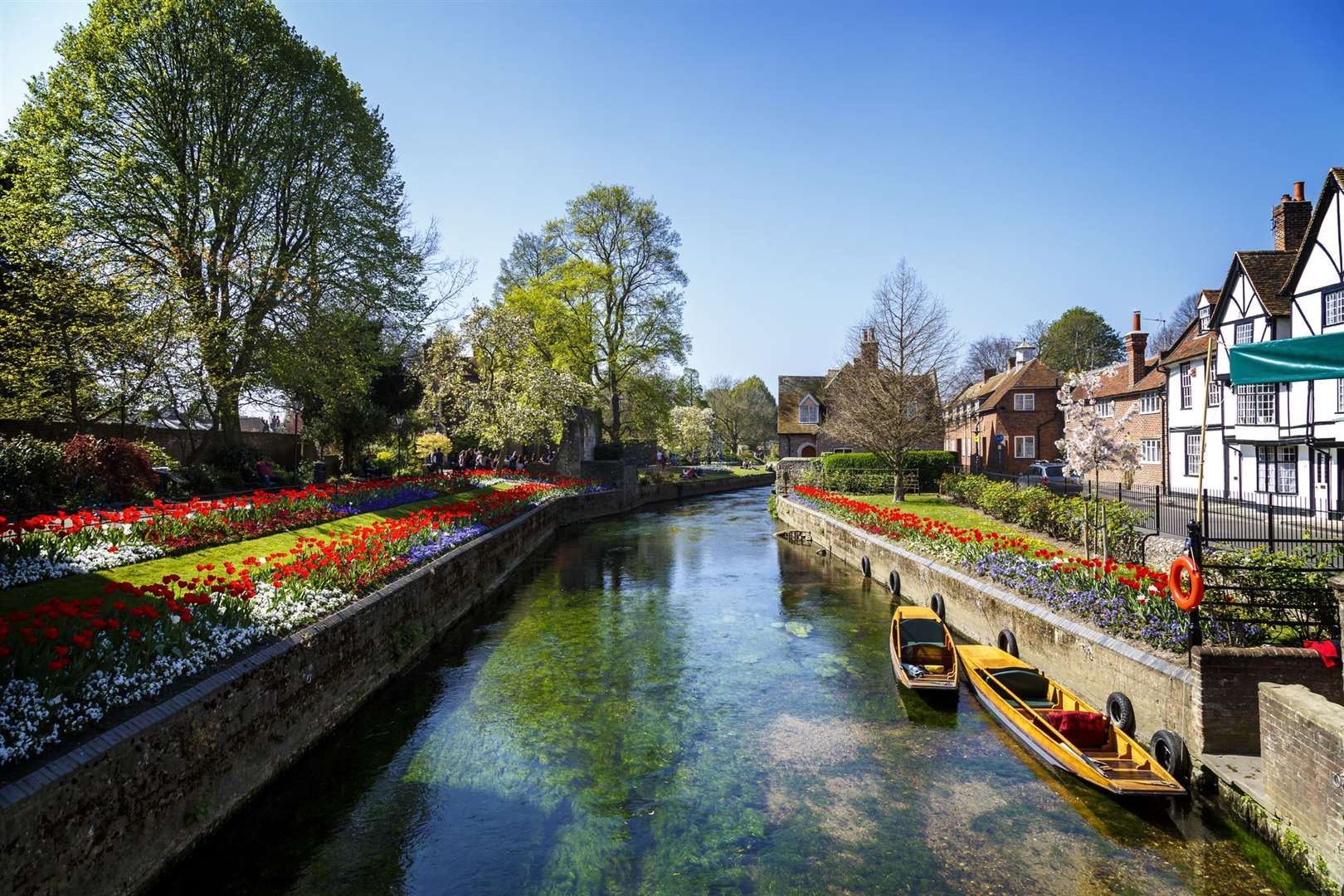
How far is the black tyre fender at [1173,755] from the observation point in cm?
786

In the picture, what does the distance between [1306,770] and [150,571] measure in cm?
1486

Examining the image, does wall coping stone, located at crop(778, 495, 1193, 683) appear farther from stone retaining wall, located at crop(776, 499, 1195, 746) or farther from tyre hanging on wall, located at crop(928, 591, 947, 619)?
tyre hanging on wall, located at crop(928, 591, 947, 619)

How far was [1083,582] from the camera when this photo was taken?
1120cm

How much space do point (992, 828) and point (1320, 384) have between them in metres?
24.3

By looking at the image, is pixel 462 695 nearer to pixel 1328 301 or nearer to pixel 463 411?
pixel 1328 301

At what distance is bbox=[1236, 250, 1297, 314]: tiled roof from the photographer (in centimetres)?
2502

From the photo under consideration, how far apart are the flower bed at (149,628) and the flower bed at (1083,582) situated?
11.3 m

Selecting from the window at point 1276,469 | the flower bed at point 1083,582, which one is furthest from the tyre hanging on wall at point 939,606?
the window at point 1276,469

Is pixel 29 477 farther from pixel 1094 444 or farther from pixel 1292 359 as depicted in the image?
pixel 1094 444

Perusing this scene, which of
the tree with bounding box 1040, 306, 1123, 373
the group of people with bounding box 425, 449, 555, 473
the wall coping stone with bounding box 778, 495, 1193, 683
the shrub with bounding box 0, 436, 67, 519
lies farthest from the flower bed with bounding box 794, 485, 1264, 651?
the tree with bounding box 1040, 306, 1123, 373

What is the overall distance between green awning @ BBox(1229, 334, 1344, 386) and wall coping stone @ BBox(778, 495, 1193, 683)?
4.29m

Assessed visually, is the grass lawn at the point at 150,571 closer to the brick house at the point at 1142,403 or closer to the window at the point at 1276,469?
the window at the point at 1276,469

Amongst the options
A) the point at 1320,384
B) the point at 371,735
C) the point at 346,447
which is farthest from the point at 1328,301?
the point at 346,447

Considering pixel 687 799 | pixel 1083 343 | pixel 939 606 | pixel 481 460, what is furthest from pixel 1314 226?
pixel 1083 343
